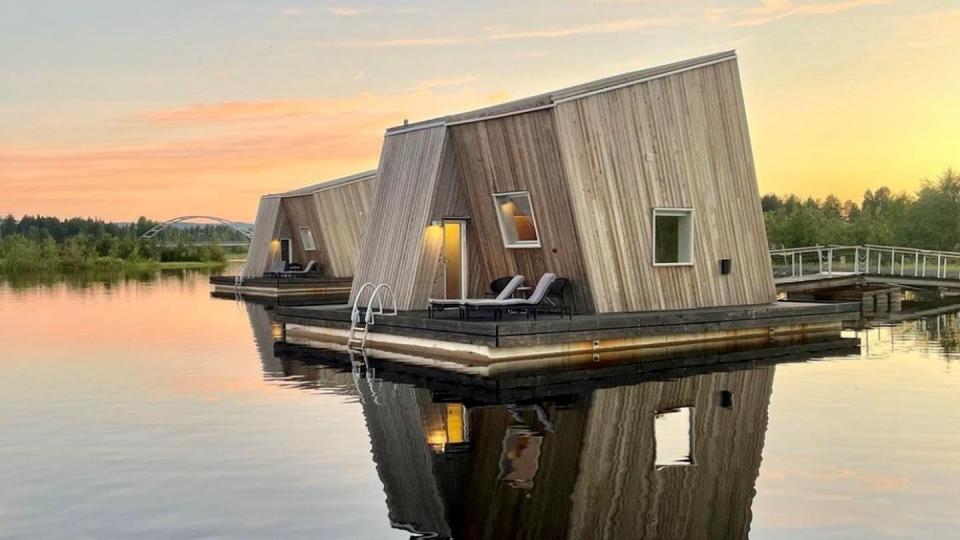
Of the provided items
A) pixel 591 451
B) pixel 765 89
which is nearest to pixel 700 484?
pixel 591 451

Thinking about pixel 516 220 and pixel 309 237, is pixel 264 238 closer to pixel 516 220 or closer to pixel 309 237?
pixel 309 237

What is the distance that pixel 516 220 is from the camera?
17.2 metres

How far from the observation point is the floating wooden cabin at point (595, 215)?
15477 millimetres

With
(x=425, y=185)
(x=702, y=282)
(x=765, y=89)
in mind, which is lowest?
(x=702, y=282)

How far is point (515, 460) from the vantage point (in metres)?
7.73

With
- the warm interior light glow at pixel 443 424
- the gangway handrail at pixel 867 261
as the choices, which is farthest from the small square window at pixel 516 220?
the gangway handrail at pixel 867 261

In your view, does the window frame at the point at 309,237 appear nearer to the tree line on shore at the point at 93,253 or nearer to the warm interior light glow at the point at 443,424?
the warm interior light glow at the point at 443,424

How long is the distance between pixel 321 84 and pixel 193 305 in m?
8.05

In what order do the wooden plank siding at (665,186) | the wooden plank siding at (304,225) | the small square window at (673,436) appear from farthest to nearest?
the wooden plank siding at (304,225) < the wooden plank siding at (665,186) < the small square window at (673,436)

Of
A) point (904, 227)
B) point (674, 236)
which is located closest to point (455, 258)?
point (674, 236)

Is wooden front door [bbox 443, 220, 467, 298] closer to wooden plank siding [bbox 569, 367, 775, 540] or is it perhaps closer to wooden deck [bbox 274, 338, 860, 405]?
wooden deck [bbox 274, 338, 860, 405]

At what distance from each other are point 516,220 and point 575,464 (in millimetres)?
9964

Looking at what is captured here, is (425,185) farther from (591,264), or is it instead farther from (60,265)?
(60,265)

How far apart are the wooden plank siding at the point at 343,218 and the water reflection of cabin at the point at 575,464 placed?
2325 cm
